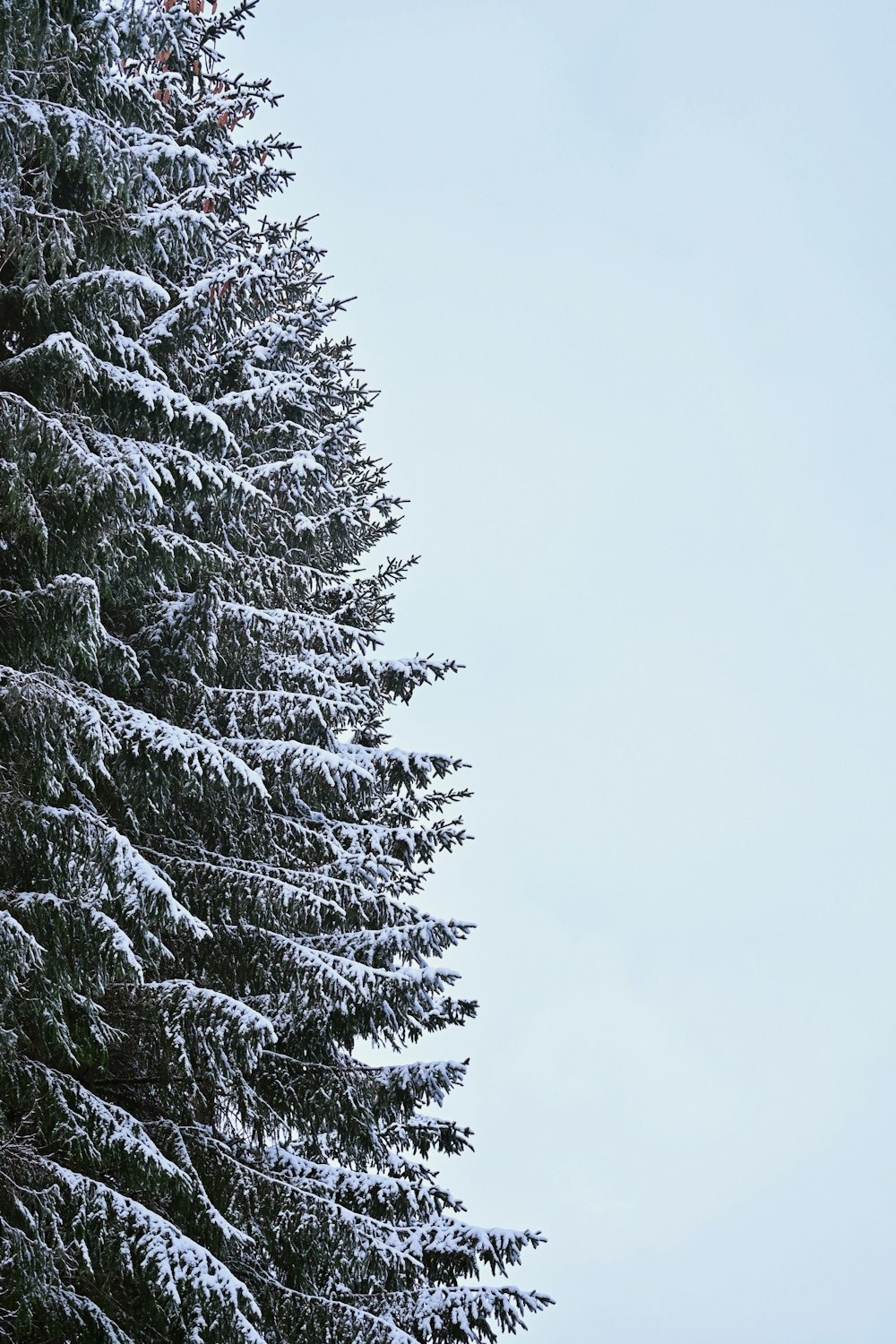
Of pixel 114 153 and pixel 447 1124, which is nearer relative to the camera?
pixel 114 153

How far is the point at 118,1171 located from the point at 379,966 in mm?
2627

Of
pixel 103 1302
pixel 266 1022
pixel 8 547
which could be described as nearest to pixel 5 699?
pixel 8 547

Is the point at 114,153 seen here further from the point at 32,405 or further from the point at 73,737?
the point at 73,737

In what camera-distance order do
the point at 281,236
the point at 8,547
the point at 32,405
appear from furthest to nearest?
1. the point at 281,236
2. the point at 8,547
3. the point at 32,405

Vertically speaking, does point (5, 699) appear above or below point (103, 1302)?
above

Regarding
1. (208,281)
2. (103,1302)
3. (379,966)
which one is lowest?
(103,1302)

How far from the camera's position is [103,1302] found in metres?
7.23

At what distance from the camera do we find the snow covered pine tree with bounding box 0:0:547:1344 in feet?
23.1

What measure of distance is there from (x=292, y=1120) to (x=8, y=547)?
15.2 ft

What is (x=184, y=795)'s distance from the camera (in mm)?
8734

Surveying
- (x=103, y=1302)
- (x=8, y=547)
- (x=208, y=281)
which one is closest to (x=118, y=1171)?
(x=103, y=1302)

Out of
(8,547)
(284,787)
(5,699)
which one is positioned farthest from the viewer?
(284,787)

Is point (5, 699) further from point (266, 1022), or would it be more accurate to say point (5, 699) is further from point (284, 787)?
point (284, 787)

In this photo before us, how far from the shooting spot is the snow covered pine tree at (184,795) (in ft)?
23.1
